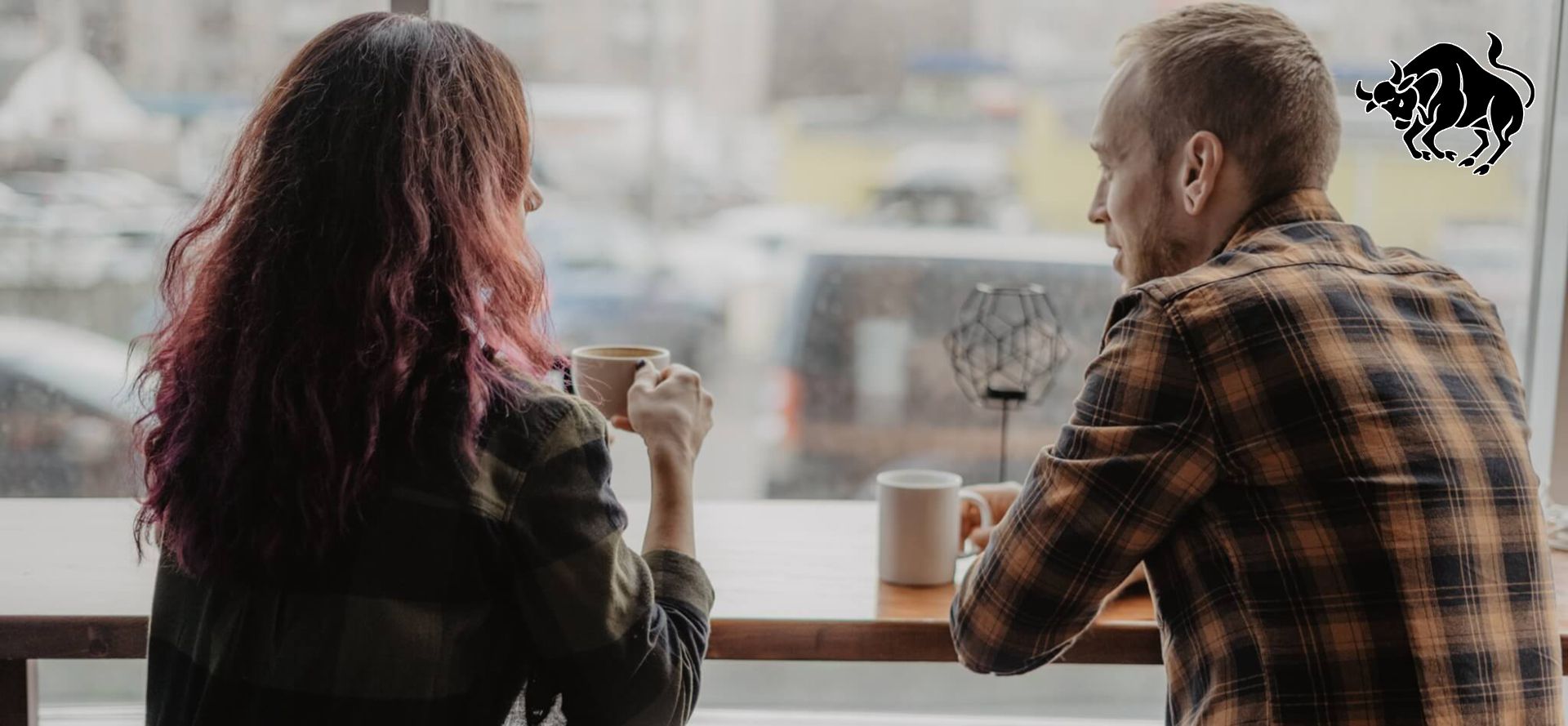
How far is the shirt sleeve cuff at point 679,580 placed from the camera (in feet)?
3.98

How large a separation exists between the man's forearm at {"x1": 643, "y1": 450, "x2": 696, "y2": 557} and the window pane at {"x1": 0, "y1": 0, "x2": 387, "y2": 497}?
3.93 feet

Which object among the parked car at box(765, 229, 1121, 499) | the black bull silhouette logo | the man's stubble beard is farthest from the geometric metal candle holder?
the man's stubble beard

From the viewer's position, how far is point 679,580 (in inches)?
48.1

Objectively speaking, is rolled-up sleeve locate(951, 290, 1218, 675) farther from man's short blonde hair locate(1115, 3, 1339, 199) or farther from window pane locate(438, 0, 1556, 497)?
window pane locate(438, 0, 1556, 497)

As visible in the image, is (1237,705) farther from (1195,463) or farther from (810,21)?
(810,21)

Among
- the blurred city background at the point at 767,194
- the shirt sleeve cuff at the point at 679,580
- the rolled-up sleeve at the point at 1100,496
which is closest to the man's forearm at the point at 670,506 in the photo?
the shirt sleeve cuff at the point at 679,580

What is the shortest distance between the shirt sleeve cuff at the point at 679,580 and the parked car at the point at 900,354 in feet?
3.83

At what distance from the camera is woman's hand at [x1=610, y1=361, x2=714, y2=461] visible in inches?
52.2

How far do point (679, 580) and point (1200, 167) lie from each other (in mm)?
620

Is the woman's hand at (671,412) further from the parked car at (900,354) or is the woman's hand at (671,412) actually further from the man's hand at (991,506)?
the parked car at (900,354)

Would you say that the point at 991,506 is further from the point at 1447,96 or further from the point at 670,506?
the point at 1447,96

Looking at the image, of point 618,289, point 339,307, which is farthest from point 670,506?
point 618,289

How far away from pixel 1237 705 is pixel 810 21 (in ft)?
4.61

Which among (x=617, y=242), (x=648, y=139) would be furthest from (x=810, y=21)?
(x=617, y=242)
